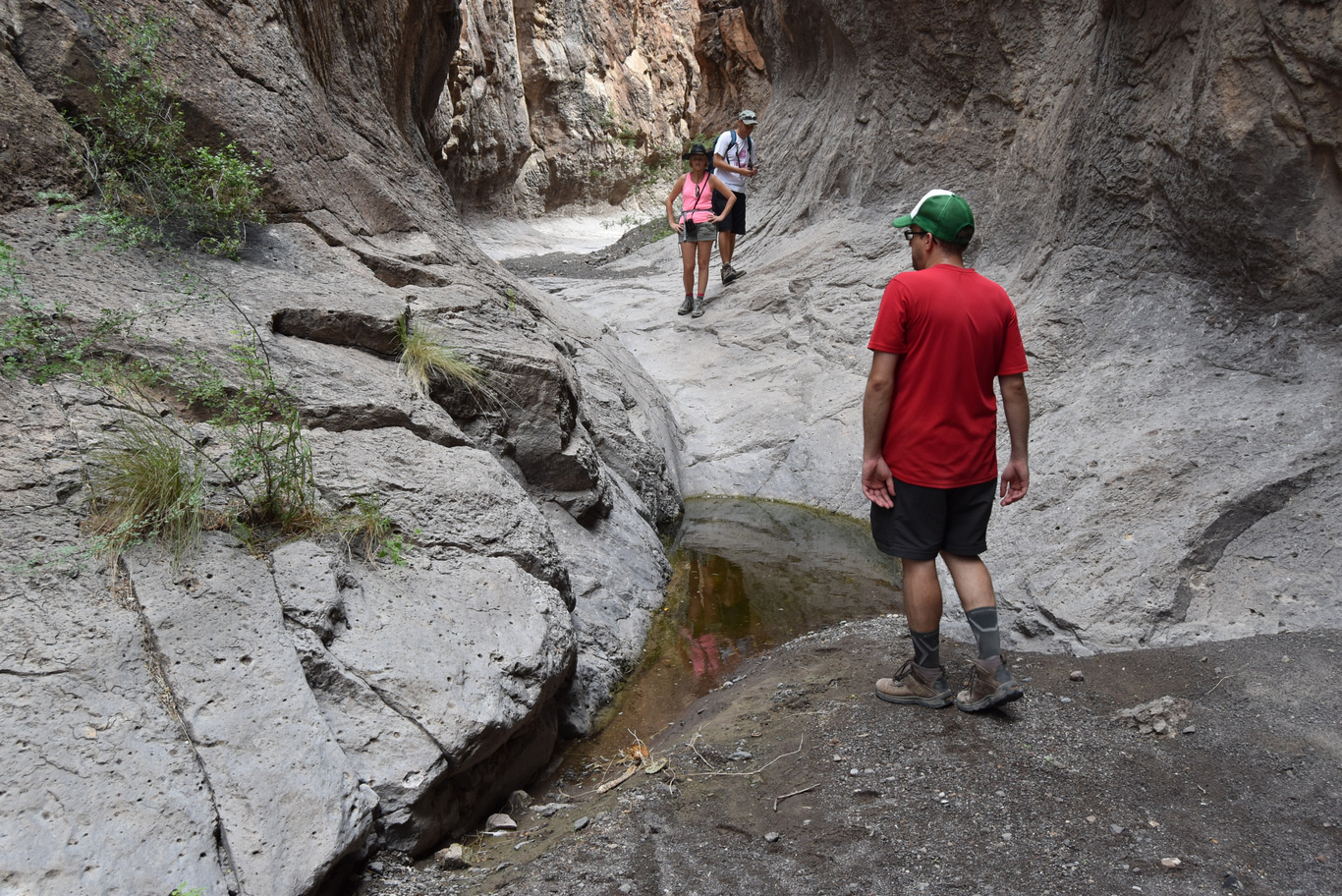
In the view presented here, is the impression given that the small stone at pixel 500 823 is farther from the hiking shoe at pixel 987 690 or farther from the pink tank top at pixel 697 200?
the pink tank top at pixel 697 200

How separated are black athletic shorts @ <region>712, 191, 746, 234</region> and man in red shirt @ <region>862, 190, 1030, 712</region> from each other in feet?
21.7

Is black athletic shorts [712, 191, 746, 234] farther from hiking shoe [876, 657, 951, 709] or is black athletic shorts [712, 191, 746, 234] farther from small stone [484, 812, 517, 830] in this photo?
small stone [484, 812, 517, 830]

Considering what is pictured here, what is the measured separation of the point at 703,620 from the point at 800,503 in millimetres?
2124

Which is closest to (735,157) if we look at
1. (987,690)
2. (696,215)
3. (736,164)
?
(736,164)

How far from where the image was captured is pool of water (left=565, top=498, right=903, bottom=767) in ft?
13.7

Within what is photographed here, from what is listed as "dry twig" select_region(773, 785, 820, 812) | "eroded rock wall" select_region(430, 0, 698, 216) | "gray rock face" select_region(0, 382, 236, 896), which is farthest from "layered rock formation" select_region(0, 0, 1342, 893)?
"eroded rock wall" select_region(430, 0, 698, 216)

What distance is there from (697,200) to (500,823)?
767 cm

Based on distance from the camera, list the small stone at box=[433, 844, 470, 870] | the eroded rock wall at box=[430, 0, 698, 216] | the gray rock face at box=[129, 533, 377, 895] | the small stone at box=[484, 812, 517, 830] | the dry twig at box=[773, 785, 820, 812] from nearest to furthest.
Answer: the gray rock face at box=[129, 533, 377, 895], the small stone at box=[433, 844, 470, 870], the dry twig at box=[773, 785, 820, 812], the small stone at box=[484, 812, 517, 830], the eroded rock wall at box=[430, 0, 698, 216]

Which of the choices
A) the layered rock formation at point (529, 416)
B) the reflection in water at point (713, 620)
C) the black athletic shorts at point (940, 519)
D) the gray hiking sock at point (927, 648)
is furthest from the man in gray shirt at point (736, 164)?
the gray hiking sock at point (927, 648)

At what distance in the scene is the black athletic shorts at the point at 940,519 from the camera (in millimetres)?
3307

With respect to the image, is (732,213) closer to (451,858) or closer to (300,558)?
(300,558)

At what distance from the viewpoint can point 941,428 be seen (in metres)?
3.23

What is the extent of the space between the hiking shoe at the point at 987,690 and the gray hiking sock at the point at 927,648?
5.7 inches

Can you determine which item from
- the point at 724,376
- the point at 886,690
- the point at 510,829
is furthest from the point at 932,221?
the point at 724,376
